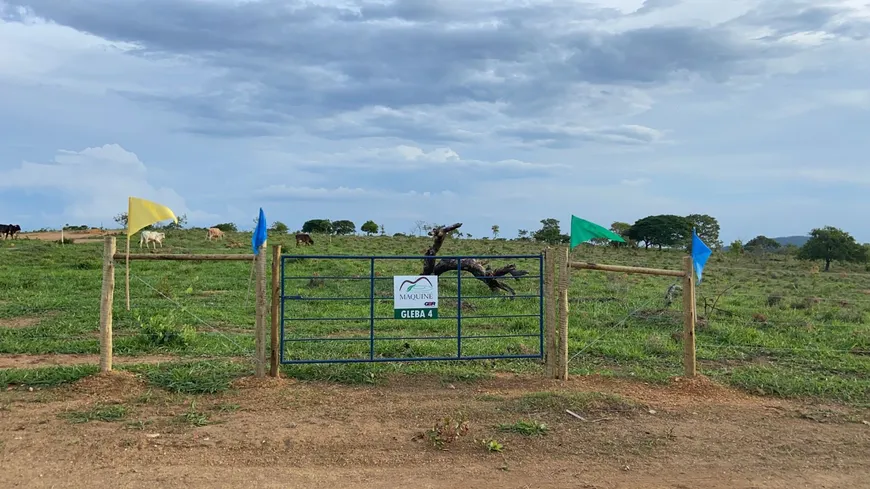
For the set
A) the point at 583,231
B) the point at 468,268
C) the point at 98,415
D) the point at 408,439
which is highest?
the point at 583,231

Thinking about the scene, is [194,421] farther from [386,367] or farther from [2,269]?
[2,269]

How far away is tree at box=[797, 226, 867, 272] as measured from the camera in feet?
117

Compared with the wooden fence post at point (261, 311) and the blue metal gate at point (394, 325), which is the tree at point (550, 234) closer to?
the blue metal gate at point (394, 325)

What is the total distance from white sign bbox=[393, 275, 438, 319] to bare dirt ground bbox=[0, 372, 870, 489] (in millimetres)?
838

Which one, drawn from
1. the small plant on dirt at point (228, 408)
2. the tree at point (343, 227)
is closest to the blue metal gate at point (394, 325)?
the small plant on dirt at point (228, 408)

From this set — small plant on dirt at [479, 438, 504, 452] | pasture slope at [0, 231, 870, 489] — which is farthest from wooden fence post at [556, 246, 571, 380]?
small plant on dirt at [479, 438, 504, 452]

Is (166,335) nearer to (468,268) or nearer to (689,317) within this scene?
(689,317)

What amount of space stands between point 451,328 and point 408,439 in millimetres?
6028

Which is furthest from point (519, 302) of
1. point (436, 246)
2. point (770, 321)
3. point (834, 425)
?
point (834, 425)

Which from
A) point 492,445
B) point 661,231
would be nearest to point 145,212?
point 492,445

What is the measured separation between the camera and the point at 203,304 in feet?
44.0

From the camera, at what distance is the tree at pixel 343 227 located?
53656 millimetres

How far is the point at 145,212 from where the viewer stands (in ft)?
25.5

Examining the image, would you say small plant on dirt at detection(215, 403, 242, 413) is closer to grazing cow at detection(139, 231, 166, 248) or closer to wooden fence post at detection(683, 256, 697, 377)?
wooden fence post at detection(683, 256, 697, 377)
